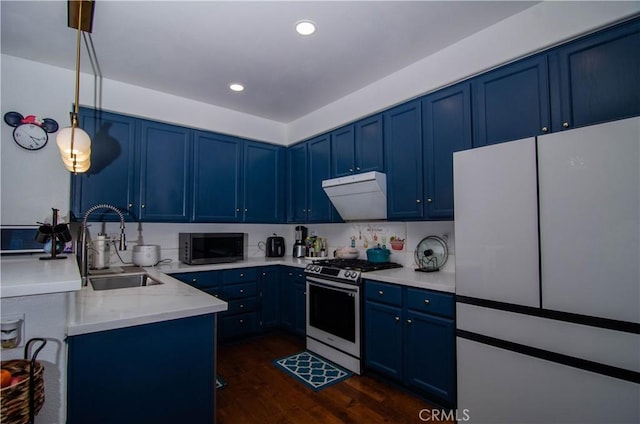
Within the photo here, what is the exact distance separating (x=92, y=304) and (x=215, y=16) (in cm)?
181

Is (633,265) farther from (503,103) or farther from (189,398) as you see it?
(189,398)

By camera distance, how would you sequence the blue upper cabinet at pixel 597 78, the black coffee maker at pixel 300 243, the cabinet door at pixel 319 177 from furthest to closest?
the black coffee maker at pixel 300 243, the cabinet door at pixel 319 177, the blue upper cabinet at pixel 597 78

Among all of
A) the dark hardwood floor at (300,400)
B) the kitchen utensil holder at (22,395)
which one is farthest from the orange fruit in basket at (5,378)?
the dark hardwood floor at (300,400)

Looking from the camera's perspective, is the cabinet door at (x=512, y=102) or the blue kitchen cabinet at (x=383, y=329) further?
the blue kitchen cabinet at (x=383, y=329)

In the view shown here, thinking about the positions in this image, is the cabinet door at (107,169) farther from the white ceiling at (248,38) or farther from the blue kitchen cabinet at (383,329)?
the blue kitchen cabinet at (383,329)

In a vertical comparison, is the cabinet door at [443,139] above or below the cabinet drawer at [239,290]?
above

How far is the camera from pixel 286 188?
4.08 m

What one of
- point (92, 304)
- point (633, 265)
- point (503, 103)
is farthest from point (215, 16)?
point (633, 265)

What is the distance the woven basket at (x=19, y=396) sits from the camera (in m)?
0.81

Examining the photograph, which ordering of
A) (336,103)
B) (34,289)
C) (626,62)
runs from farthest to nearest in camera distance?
(336,103) < (626,62) < (34,289)

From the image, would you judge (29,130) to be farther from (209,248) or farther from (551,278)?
(551,278)

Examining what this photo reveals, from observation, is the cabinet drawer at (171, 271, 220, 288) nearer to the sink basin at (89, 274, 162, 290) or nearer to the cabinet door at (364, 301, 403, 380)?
the sink basin at (89, 274, 162, 290)

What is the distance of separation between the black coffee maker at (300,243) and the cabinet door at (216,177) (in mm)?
827

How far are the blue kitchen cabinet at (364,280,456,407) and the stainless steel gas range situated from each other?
96mm
